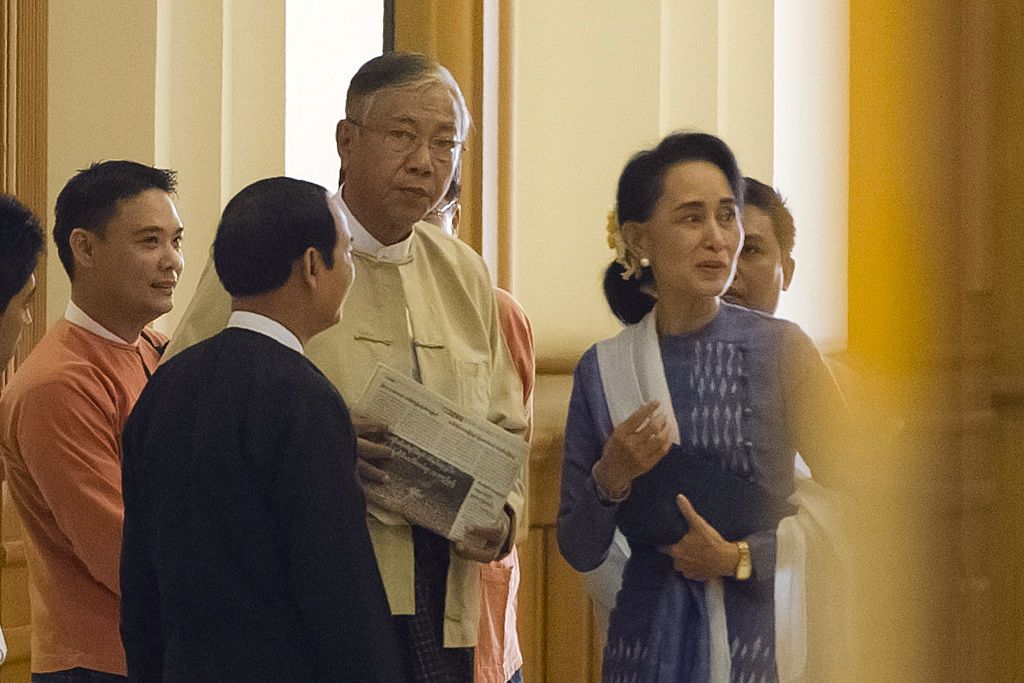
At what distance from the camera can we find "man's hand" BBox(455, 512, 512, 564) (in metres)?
1.80

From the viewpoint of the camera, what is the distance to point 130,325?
229 centimetres

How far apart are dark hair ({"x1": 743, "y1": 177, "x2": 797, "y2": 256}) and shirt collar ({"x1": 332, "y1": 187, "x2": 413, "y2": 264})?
2.73ft

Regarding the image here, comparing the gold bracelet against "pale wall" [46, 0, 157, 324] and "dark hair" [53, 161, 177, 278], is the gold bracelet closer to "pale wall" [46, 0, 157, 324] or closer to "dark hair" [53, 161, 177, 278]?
"dark hair" [53, 161, 177, 278]

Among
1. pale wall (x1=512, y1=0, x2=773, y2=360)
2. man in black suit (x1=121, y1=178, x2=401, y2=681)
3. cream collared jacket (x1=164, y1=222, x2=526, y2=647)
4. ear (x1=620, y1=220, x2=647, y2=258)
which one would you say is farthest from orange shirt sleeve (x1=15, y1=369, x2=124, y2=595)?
ear (x1=620, y1=220, x2=647, y2=258)

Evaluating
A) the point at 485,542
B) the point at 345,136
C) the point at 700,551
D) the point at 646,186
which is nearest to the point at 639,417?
the point at 700,551

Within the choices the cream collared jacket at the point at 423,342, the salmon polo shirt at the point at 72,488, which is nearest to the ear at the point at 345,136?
the cream collared jacket at the point at 423,342

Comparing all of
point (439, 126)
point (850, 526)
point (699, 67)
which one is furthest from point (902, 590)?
point (439, 126)

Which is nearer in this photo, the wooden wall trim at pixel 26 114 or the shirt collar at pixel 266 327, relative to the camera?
the shirt collar at pixel 266 327

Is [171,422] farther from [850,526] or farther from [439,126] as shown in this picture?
[850,526]

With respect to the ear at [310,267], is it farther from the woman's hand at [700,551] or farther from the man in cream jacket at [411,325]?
the woman's hand at [700,551]

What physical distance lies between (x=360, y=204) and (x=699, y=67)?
1.13m

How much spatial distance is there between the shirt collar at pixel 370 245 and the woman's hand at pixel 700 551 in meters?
0.64

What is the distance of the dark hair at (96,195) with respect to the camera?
2.33m

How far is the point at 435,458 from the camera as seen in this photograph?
5.78 ft
